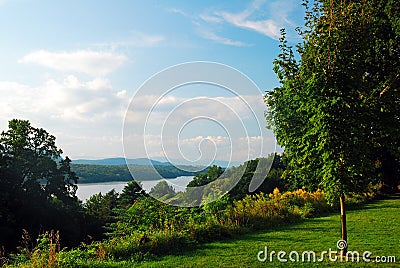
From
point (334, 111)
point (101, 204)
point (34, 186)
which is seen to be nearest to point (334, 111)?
point (334, 111)

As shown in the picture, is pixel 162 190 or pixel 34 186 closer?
pixel 162 190

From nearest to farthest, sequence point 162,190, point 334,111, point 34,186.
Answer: point 334,111 → point 162,190 → point 34,186

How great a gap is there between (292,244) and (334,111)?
3.39 meters

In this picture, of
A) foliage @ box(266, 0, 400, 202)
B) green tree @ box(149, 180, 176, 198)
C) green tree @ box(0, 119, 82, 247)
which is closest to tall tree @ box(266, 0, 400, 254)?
foliage @ box(266, 0, 400, 202)

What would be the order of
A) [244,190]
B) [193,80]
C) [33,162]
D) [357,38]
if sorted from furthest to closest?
[33,162] < [244,190] < [193,80] < [357,38]

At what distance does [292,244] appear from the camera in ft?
27.0

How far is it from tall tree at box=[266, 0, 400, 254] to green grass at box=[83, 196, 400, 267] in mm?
1230

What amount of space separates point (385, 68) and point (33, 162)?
2686 centimetres

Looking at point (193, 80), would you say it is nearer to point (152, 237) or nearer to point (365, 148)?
point (152, 237)

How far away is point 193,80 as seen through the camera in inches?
396

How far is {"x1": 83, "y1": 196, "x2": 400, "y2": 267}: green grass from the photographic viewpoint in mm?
6832

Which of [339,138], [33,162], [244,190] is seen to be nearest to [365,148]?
[339,138]

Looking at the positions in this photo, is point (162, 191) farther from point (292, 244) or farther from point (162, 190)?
point (292, 244)

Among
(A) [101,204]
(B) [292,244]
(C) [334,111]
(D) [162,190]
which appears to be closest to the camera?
(C) [334,111]
